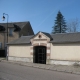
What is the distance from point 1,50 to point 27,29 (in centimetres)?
891

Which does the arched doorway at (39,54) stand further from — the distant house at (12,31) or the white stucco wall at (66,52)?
the distant house at (12,31)

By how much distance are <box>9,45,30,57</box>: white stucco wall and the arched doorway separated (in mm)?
1040

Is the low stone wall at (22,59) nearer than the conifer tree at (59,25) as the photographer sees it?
Yes

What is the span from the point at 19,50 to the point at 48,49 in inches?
194

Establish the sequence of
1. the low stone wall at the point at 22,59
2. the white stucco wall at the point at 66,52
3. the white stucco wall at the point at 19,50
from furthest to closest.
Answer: the white stucco wall at the point at 19,50 → the low stone wall at the point at 22,59 → the white stucco wall at the point at 66,52

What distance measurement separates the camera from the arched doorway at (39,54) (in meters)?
21.0

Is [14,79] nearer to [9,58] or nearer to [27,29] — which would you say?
[9,58]

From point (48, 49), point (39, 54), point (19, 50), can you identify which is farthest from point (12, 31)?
point (48, 49)

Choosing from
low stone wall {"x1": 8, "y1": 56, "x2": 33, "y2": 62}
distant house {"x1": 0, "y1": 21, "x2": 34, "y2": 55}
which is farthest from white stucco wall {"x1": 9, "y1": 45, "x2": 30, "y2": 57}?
distant house {"x1": 0, "y1": 21, "x2": 34, "y2": 55}

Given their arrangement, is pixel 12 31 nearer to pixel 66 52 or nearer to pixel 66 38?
pixel 66 38

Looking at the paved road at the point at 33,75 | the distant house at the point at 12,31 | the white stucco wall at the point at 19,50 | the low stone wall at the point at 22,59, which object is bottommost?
the paved road at the point at 33,75

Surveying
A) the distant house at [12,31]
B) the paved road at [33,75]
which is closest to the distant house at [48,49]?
the paved road at [33,75]

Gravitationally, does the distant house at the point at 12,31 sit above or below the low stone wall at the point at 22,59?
above

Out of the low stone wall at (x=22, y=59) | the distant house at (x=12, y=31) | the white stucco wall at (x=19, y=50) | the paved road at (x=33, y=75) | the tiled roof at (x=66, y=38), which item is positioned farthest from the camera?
the distant house at (x=12, y=31)
